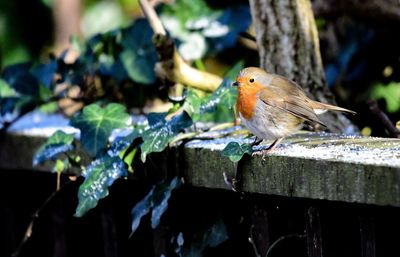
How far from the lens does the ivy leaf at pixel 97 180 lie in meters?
2.63

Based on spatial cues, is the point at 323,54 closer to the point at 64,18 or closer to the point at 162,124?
the point at 162,124

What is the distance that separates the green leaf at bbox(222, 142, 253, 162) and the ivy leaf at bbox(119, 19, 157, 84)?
1.27m

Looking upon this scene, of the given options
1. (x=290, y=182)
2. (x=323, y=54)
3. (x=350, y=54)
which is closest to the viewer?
(x=290, y=182)

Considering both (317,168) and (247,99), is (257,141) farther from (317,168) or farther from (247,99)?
(317,168)

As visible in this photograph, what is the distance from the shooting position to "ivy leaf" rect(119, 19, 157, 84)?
353cm

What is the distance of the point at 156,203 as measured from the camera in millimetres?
2580

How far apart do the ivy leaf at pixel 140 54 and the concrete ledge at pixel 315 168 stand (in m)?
0.98

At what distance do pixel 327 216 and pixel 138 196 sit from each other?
3.12 ft

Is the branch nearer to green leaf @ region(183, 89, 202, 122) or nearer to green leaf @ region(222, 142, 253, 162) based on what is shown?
green leaf @ region(183, 89, 202, 122)

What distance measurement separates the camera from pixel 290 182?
7.04 feet

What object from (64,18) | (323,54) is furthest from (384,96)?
(64,18)

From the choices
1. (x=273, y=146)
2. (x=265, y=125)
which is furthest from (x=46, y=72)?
(x=273, y=146)

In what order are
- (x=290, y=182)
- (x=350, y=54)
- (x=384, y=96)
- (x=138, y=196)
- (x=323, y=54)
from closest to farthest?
1. (x=290, y=182)
2. (x=138, y=196)
3. (x=384, y=96)
4. (x=350, y=54)
5. (x=323, y=54)

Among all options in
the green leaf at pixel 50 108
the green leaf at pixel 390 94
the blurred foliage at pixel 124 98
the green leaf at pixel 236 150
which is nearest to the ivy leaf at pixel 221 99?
the blurred foliage at pixel 124 98
